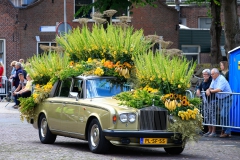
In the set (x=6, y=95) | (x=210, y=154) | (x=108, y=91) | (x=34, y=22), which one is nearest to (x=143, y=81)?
(x=108, y=91)

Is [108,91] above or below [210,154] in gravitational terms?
above

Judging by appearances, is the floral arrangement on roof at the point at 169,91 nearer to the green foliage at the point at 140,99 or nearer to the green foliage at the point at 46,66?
the green foliage at the point at 140,99

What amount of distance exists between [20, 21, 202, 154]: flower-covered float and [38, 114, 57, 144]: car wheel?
11 mm

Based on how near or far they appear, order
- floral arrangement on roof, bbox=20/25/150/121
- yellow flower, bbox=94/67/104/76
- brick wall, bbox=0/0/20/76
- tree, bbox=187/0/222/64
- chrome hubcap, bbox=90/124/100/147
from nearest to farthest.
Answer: chrome hubcap, bbox=90/124/100/147 → yellow flower, bbox=94/67/104/76 → floral arrangement on roof, bbox=20/25/150/121 → tree, bbox=187/0/222/64 → brick wall, bbox=0/0/20/76

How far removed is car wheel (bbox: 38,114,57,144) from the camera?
52.8 feet

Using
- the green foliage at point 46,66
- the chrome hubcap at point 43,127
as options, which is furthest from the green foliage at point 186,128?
the green foliage at point 46,66

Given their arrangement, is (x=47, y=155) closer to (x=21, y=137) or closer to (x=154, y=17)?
(x=21, y=137)

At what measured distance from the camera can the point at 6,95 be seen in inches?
1355

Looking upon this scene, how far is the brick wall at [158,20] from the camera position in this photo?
156 feet

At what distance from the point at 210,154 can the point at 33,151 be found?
3.38m

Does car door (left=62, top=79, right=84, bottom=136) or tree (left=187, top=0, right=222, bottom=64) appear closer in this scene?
car door (left=62, top=79, right=84, bottom=136)

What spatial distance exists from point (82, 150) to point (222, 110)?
5256 mm

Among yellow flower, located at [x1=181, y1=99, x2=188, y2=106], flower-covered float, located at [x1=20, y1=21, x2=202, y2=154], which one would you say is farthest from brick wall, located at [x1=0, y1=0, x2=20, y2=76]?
yellow flower, located at [x1=181, y1=99, x2=188, y2=106]

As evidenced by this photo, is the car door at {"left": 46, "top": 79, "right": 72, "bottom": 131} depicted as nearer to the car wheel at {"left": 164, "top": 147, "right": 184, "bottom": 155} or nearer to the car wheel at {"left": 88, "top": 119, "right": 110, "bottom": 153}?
the car wheel at {"left": 88, "top": 119, "right": 110, "bottom": 153}
